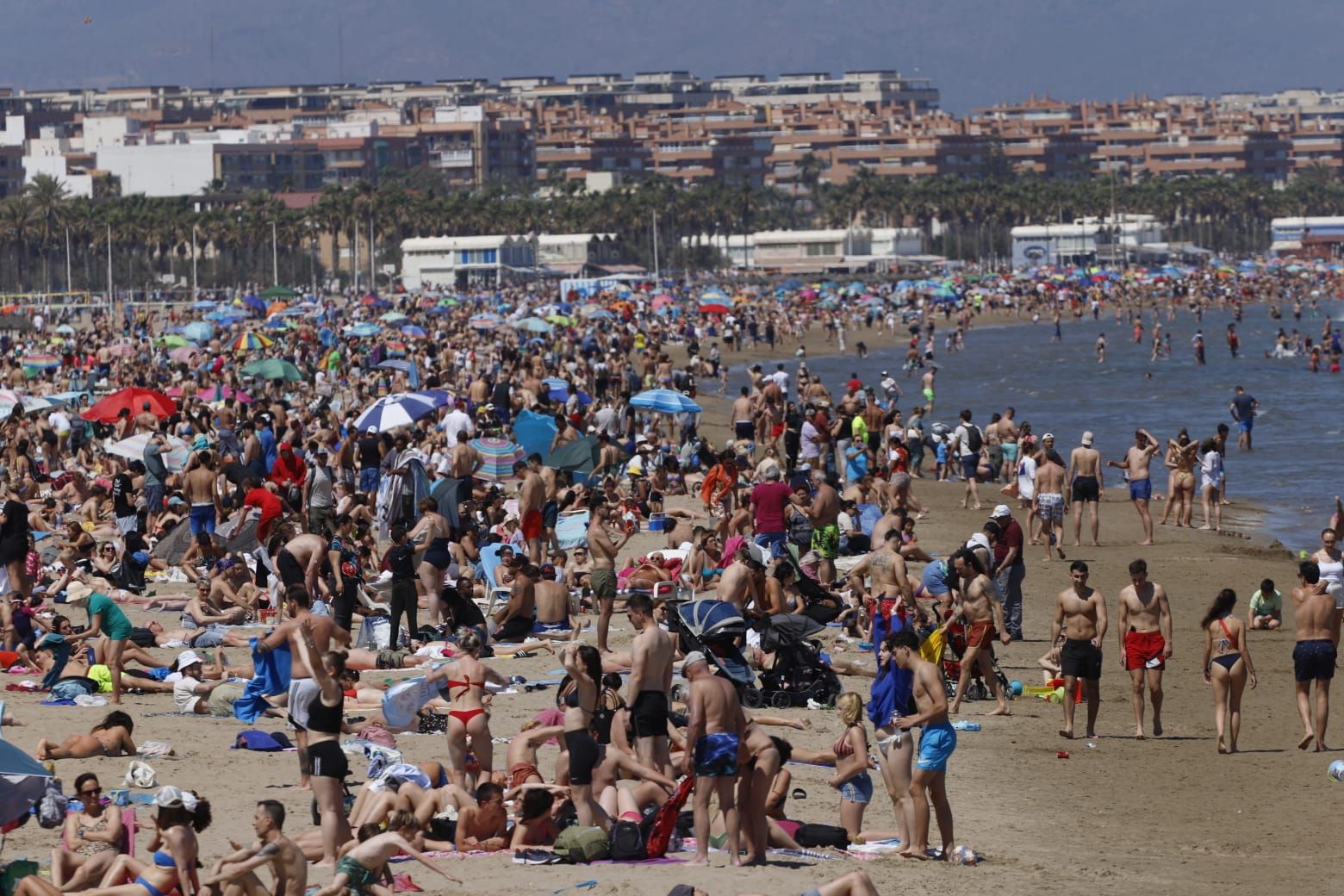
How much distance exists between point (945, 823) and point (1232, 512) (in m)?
16.0

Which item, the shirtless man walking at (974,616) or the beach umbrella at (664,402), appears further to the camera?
the beach umbrella at (664,402)

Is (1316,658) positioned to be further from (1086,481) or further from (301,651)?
(1086,481)

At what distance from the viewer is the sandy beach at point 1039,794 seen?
356 inches

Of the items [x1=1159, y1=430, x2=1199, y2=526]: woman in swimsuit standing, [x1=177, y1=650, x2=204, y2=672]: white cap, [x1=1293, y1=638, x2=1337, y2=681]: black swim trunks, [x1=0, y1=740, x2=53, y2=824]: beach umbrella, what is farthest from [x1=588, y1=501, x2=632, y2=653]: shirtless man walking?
[x1=1159, y1=430, x2=1199, y2=526]: woman in swimsuit standing

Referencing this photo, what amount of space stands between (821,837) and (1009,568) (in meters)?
5.42

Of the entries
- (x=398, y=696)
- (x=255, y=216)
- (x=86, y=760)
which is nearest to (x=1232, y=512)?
(x=398, y=696)

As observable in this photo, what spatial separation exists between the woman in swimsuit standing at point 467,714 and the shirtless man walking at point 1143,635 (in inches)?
149

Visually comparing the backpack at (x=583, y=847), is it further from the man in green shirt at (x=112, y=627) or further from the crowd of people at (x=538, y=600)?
the man in green shirt at (x=112, y=627)

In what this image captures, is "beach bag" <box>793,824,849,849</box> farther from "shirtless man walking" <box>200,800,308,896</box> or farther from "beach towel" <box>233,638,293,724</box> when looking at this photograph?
"beach towel" <box>233,638,293,724</box>

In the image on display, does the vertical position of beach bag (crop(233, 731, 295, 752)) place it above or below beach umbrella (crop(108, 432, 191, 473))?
below

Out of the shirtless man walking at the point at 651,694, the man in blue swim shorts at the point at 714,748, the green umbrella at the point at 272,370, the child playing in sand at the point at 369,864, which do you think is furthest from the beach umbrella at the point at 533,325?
the child playing in sand at the point at 369,864

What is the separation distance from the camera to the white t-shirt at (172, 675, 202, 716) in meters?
12.1

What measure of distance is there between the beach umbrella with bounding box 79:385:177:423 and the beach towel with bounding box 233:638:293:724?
36.8ft

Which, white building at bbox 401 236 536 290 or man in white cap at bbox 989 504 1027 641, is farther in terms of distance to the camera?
white building at bbox 401 236 536 290
